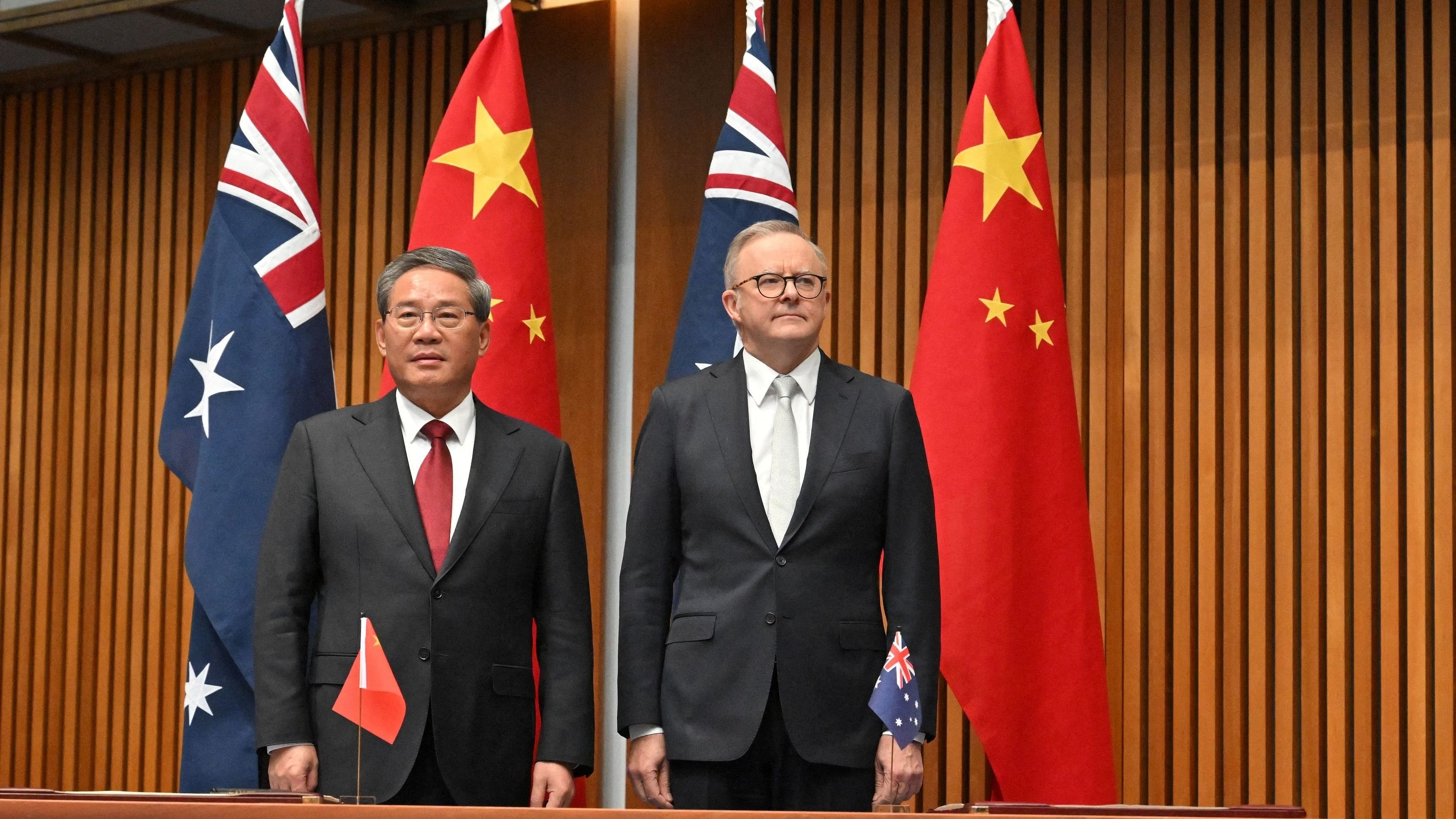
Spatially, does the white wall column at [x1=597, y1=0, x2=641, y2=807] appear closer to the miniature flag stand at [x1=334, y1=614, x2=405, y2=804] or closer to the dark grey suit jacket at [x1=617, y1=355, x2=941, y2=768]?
the dark grey suit jacket at [x1=617, y1=355, x2=941, y2=768]

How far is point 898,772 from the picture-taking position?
7.97 feet

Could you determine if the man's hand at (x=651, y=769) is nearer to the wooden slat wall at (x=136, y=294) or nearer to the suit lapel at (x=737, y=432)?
the suit lapel at (x=737, y=432)

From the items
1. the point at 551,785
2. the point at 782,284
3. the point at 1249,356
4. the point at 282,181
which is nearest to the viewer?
the point at 551,785

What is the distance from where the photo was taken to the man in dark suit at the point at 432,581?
2.54 m

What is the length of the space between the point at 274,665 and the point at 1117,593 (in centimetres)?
236

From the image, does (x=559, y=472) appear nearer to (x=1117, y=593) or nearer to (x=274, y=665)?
(x=274, y=665)

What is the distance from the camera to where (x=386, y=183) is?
5.07 metres

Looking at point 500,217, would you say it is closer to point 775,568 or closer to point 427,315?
point 427,315

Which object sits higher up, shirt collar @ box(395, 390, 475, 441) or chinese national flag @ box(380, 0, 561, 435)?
chinese national flag @ box(380, 0, 561, 435)

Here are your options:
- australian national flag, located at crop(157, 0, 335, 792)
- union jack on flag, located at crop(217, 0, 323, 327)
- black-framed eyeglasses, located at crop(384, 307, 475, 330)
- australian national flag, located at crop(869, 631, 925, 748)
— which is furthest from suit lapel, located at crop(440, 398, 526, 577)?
union jack on flag, located at crop(217, 0, 323, 327)

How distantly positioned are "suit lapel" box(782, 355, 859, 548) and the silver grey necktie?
16 mm

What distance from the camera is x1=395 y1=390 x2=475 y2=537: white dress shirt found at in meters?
2.68

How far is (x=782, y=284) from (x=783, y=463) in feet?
0.97

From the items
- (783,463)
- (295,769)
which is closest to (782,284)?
(783,463)
